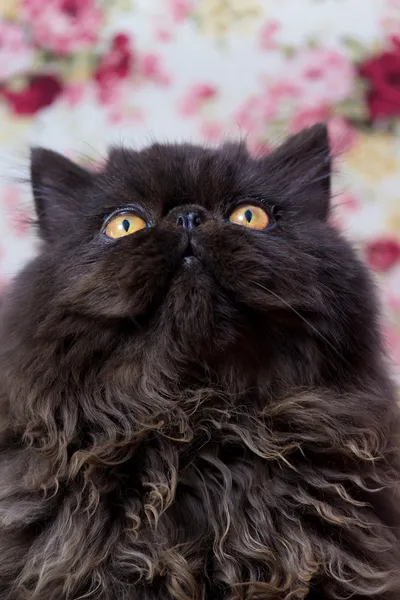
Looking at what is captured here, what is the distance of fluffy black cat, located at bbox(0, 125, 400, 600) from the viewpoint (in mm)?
856

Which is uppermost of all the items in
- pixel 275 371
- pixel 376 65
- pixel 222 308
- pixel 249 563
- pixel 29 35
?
pixel 29 35

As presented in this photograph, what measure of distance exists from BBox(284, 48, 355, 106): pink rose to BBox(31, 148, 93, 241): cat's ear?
1139 mm

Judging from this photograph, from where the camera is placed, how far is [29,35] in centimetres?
206

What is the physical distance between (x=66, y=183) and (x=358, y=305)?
56 cm

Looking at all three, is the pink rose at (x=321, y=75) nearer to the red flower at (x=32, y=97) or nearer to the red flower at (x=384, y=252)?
the red flower at (x=384, y=252)

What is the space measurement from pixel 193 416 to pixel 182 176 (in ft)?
1.24

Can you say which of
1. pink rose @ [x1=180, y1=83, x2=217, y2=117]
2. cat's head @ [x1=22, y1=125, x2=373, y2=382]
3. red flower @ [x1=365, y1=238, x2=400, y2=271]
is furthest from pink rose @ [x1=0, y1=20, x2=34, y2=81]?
red flower @ [x1=365, y1=238, x2=400, y2=271]

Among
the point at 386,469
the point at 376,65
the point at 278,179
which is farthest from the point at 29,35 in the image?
the point at 386,469

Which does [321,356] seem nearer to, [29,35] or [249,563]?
[249,563]

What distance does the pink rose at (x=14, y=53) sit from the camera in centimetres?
206

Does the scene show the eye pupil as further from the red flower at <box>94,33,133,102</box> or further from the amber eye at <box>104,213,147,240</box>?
the red flower at <box>94,33,133,102</box>

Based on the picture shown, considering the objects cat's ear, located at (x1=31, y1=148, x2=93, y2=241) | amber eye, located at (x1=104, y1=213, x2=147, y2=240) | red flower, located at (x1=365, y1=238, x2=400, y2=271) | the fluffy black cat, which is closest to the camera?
the fluffy black cat

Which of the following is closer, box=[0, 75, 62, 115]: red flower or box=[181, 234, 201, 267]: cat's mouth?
box=[181, 234, 201, 267]: cat's mouth

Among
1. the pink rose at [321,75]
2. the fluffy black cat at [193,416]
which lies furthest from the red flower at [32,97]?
the fluffy black cat at [193,416]
